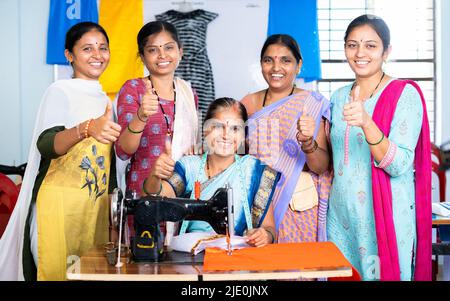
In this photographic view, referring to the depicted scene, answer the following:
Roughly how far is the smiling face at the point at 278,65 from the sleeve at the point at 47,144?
874 mm

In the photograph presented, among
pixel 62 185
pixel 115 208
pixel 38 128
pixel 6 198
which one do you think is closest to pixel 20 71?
pixel 6 198

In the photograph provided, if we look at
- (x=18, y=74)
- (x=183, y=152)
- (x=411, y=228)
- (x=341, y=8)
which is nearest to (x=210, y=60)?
(x=341, y=8)

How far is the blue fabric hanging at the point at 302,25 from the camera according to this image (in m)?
3.50

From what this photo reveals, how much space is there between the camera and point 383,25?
1.88 m

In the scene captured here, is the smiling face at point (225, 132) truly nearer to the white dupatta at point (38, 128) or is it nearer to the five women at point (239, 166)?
the five women at point (239, 166)

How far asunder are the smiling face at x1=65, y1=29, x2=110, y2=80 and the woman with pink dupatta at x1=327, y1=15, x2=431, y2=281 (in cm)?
91

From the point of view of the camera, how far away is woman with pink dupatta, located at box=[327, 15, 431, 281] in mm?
1787

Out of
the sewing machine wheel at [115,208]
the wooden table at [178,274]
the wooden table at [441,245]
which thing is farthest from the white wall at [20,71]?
the wooden table at [441,245]

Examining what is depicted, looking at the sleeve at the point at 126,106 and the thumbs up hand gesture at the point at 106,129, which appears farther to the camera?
the sleeve at the point at 126,106

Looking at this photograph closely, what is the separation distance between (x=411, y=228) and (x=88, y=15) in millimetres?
2212

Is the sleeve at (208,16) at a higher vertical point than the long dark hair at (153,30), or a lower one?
higher

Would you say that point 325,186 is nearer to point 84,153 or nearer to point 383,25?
point 383,25

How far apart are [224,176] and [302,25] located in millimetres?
1967

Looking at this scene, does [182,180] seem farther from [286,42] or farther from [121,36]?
[121,36]
